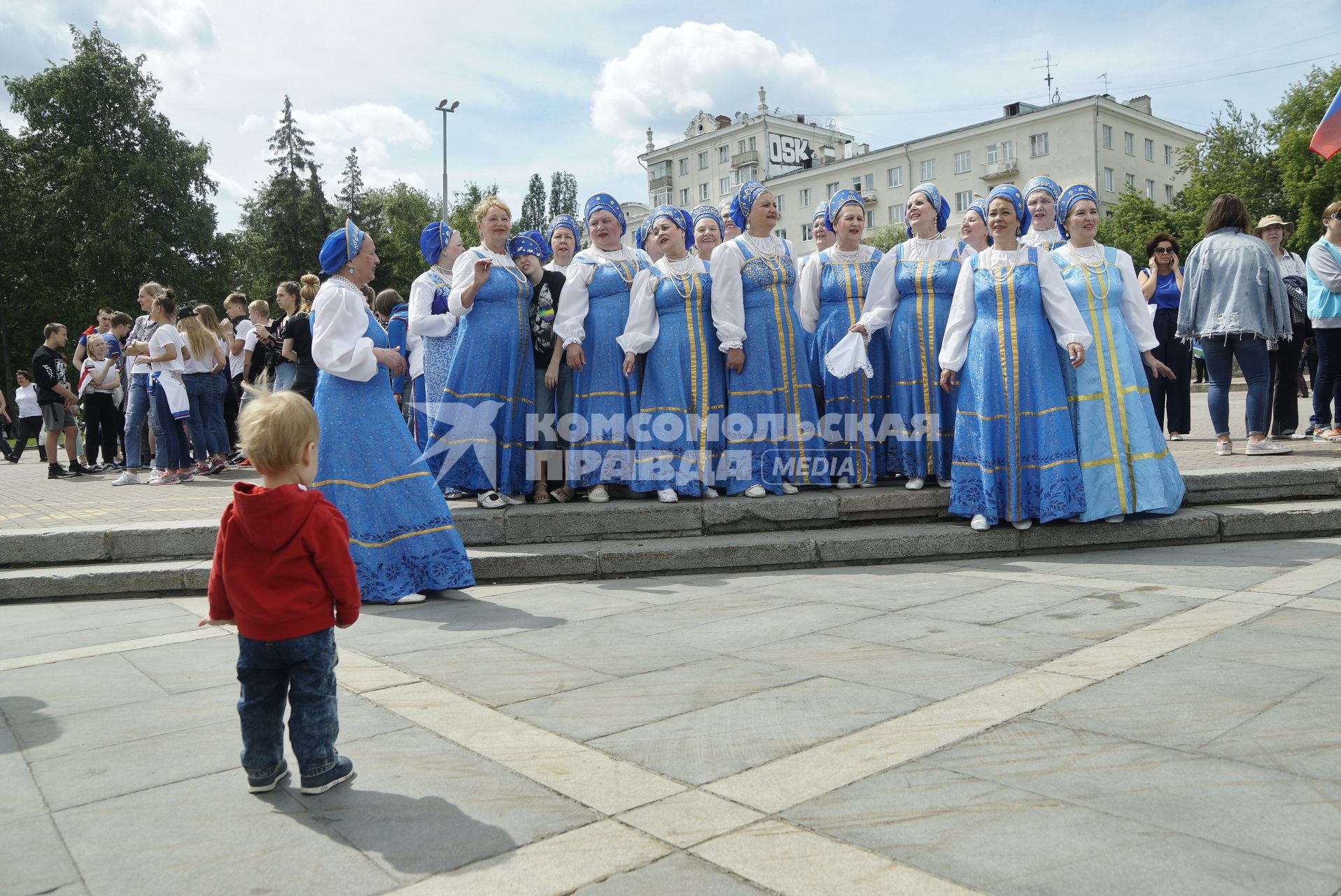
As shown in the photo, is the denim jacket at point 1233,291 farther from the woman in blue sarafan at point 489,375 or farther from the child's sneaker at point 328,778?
the child's sneaker at point 328,778

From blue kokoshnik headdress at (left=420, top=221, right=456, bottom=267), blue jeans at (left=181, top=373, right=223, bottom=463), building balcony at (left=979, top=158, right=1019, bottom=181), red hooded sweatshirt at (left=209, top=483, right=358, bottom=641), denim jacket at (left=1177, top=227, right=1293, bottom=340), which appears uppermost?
building balcony at (left=979, top=158, right=1019, bottom=181)

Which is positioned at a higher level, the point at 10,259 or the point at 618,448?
the point at 10,259

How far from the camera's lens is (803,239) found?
2844 inches

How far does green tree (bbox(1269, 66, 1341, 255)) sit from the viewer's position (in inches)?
1383

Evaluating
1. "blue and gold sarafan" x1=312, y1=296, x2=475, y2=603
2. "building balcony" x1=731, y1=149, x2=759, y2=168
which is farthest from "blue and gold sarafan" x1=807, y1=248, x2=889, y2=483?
"building balcony" x1=731, y1=149, x2=759, y2=168

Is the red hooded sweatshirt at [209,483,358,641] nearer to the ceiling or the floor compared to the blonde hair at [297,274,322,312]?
nearer to the floor

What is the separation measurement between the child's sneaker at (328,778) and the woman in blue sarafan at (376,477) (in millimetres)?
2707

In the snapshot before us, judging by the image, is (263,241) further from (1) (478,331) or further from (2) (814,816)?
(2) (814,816)

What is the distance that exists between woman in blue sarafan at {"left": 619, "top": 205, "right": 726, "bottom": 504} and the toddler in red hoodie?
4223 mm

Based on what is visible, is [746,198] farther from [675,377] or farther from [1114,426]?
[1114,426]

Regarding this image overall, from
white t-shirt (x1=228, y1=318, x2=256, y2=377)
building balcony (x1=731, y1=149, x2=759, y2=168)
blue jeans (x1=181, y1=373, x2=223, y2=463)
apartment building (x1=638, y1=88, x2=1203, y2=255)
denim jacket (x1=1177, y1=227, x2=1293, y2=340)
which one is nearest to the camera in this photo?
denim jacket (x1=1177, y1=227, x2=1293, y2=340)

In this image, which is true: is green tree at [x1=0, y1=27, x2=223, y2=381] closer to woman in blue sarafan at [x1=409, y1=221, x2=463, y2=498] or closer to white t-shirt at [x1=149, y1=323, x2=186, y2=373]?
white t-shirt at [x1=149, y1=323, x2=186, y2=373]

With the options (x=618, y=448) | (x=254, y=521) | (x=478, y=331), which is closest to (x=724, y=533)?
(x=618, y=448)

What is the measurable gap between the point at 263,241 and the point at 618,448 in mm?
49589
